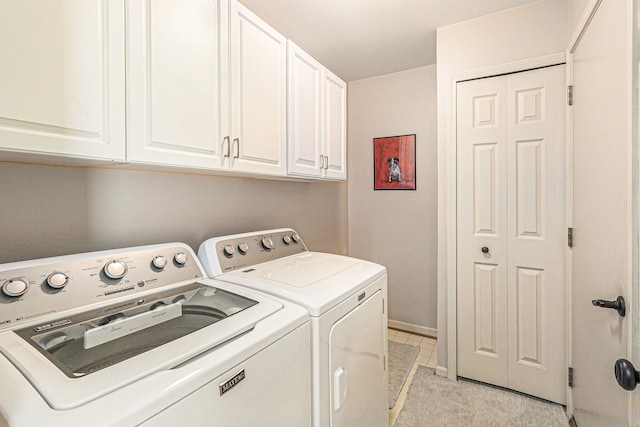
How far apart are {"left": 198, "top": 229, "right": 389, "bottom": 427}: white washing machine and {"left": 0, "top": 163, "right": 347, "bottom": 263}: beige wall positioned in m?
0.21

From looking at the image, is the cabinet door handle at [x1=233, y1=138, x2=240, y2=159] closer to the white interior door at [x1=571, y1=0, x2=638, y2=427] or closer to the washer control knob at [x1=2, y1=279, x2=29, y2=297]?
the washer control knob at [x1=2, y1=279, x2=29, y2=297]

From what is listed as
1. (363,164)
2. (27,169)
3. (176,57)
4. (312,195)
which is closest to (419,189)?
(363,164)

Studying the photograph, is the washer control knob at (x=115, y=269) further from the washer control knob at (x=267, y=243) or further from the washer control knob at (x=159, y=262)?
the washer control knob at (x=267, y=243)

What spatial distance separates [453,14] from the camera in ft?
6.57

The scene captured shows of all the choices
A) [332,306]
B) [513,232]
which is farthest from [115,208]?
[513,232]

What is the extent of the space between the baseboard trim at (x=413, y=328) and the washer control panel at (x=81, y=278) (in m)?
2.37

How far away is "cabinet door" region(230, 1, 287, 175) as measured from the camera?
1346mm

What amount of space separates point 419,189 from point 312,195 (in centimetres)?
106

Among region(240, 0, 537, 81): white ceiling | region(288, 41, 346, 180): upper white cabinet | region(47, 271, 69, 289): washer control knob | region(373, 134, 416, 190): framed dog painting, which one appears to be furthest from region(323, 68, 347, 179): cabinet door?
region(47, 271, 69, 289): washer control knob

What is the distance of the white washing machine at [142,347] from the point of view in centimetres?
56

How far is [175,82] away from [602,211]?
178 cm

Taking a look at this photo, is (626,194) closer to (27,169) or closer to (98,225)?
(98,225)

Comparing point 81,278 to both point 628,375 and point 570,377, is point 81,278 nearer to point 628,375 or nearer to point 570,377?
point 628,375

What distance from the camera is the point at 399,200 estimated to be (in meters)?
2.97
